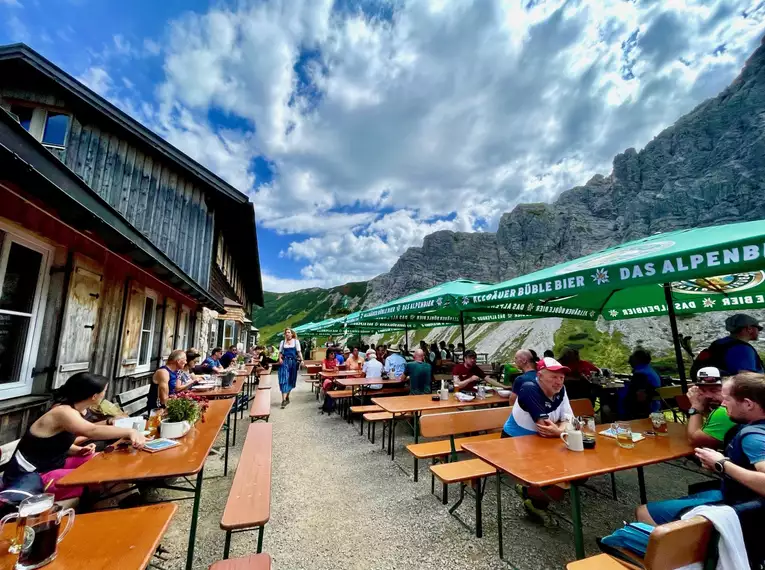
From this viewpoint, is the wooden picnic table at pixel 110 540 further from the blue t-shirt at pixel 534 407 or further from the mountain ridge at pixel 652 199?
the mountain ridge at pixel 652 199

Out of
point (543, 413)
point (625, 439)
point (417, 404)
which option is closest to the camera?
point (625, 439)

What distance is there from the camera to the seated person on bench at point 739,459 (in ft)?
6.02

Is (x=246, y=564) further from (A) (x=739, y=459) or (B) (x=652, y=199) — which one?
(B) (x=652, y=199)

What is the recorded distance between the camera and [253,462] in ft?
9.76

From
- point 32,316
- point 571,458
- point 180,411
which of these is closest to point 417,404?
point 571,458

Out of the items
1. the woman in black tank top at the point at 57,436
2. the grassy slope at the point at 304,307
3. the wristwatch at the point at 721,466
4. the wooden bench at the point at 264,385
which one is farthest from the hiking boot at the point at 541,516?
the grassy slope at the point at 304,307

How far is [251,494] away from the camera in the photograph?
7.95ft

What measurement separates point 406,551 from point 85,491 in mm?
2598

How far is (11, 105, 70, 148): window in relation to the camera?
23.2 feet

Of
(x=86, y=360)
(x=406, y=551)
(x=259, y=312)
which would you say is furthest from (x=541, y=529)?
(x=259, y=312)

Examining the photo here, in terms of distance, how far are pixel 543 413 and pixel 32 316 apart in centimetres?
516

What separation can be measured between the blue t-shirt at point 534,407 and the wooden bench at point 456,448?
0.54m

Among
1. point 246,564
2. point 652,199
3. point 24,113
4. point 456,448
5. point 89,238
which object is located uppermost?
point 652,199

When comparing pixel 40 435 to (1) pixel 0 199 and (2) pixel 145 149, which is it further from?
(2) pixel 145 149
